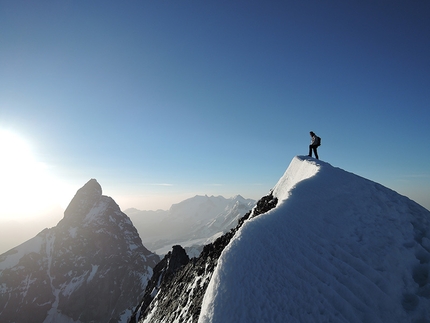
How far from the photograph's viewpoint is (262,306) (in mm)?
6879

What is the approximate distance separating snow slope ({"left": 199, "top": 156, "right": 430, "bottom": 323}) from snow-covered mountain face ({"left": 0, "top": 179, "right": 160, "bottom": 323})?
15380cm

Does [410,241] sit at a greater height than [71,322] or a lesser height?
greater

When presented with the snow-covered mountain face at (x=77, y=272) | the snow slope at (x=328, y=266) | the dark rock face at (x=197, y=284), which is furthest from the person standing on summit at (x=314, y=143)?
the snow-covered mountain face at (x=77, y=272)

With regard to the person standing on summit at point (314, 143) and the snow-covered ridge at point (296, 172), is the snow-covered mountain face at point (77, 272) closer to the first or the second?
the snow-covered ridge at point (296, 172)

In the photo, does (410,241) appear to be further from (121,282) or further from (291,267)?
(121,282)

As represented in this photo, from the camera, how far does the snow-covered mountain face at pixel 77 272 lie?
12950 centimetres

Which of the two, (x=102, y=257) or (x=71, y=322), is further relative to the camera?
(x=102, y=257)

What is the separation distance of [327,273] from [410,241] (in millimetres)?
4653

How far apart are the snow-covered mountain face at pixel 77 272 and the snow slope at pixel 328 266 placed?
505 ft

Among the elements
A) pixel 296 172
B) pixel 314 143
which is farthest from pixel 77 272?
pixel 314 143

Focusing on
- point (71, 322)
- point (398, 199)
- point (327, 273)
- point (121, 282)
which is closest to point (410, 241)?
point (398, 199)

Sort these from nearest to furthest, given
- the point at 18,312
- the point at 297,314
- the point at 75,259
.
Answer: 1. the point at 297,314
2. the point at 18,312
3. the point at 75,259

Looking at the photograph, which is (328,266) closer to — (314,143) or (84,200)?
(314,143)

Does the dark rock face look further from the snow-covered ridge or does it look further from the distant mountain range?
the distant mountain range
